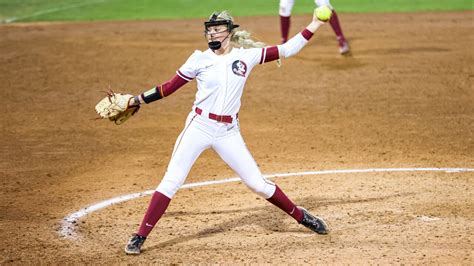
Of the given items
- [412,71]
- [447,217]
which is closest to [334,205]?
[447,217]

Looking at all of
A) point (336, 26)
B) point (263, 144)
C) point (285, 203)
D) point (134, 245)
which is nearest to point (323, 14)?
point (285, 203)

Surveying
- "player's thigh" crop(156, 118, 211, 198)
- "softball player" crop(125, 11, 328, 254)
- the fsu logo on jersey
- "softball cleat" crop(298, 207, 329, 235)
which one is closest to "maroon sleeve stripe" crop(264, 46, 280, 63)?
"softball player" crop(125, 11, 328, 254)

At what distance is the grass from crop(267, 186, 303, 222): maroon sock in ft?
40.8

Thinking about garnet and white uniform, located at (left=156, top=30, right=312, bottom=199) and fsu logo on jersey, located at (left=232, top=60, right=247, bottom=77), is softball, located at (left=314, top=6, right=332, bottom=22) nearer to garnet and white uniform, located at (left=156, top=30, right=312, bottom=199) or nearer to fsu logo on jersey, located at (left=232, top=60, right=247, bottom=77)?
garnet and white uniform, located at (left=156, top=30, right=312, bottom=199)

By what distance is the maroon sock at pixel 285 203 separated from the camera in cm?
779

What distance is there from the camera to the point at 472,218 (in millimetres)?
8164

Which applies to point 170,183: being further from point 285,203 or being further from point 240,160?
point 285,203

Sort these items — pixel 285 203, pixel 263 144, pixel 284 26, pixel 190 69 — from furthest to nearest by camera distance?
pixel 284 26, pixel 263 144, pixel 285 203, pixel 190 69

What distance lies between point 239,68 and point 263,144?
3845 millimetres

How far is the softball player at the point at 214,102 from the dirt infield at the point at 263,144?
546 millimetres

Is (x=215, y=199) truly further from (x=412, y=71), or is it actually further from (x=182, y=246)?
(x=412, y=71)

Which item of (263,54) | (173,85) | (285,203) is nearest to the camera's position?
(173,85)

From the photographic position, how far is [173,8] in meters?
21.5

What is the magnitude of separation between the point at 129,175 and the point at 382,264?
397 cm
